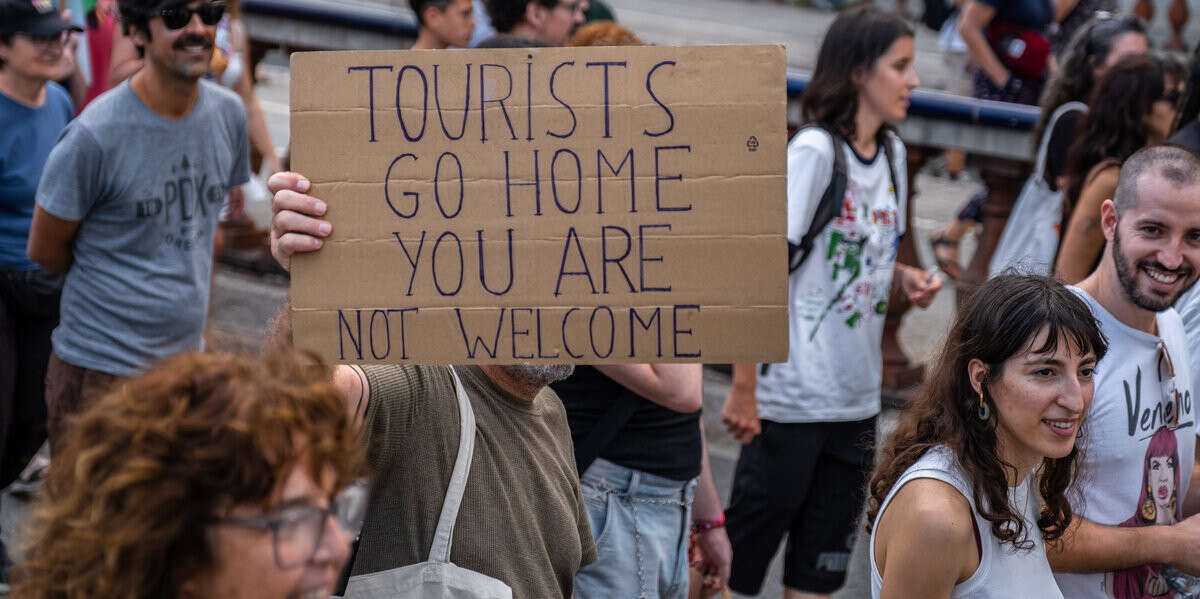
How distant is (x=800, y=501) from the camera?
3.97 metres

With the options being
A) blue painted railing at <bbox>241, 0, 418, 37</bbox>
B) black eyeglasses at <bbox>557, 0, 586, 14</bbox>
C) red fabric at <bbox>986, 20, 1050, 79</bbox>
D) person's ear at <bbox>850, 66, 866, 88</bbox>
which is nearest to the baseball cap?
black eyeglasses at <bbox>557, 0, 586, 14</bbox>

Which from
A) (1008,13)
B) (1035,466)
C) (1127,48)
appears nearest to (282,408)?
(1035,466)

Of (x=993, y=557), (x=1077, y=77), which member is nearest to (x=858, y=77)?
(x=1077, y=77)

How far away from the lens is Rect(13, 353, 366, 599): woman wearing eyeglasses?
1.39 metres

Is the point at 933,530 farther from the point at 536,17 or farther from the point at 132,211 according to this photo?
the point at 536,17

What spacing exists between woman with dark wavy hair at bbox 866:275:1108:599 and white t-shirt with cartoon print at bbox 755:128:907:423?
122 cm

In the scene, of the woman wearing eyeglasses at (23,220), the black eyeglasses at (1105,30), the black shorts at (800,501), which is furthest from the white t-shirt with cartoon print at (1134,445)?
the woman wearing eyeglasses at (23,220)

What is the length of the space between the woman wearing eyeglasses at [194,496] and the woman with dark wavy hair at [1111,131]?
10.4ft

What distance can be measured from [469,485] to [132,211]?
2.08 m

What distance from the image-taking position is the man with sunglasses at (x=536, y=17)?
5.17 meters

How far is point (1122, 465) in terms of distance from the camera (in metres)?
2.88

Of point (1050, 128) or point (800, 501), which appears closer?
point (800, 501)

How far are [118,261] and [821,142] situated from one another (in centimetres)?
216

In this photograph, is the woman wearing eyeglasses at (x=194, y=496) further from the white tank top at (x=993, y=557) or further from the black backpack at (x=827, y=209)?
the black backpack at (x=827, y=209)
